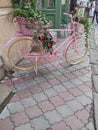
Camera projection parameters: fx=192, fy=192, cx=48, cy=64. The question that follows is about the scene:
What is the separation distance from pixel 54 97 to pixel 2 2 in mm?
1938

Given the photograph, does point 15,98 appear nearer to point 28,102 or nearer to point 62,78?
point 28,102

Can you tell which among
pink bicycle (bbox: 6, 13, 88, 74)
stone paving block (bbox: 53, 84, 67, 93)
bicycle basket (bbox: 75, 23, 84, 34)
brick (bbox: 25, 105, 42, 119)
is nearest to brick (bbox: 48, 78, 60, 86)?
stone paving block (bbox: 53, 84, 67, 93)

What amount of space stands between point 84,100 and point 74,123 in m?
0.61

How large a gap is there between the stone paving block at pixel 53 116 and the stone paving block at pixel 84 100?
507 mm

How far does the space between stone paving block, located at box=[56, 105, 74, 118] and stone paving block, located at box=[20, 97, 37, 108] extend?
1.34 feet

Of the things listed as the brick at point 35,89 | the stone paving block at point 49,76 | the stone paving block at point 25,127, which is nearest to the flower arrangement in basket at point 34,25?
the stone paving block at point 49,76

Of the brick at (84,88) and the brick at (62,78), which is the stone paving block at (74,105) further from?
the brick at (62,78)

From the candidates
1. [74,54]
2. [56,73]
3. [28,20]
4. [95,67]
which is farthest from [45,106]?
[74,54]

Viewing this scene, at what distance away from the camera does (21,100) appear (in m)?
3.10

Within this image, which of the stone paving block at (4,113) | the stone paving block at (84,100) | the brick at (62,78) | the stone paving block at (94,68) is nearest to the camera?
the stone paving block at (4,113)

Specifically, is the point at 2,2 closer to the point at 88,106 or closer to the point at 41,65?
the point at 41,65

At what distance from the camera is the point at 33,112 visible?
281 cm

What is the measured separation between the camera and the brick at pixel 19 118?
8.56 feet

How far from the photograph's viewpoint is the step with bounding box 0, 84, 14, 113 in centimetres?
294
